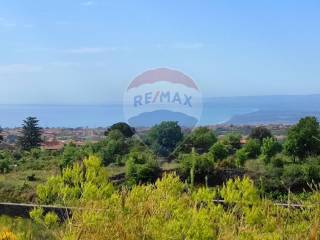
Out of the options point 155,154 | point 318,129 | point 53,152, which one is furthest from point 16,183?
point 318,129

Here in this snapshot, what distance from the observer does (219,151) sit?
606 inches

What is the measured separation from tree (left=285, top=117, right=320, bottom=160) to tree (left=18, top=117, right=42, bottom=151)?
10.4m

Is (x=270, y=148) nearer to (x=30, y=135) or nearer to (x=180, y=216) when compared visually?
(x=30, y=135)

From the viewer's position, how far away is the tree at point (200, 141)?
1712 centimetres

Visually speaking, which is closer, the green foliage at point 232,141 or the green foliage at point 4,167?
the green foliage at point 4,167

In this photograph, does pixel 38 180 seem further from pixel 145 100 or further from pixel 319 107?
pixel 319 107

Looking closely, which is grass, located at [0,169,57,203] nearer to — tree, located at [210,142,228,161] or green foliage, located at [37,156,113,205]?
tree, located at [210,142,228,161]

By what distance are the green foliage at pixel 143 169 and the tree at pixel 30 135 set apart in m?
8.71

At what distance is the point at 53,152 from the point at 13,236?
15.5m

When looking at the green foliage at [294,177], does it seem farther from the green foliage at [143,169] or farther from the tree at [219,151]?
the green foliage at [143,169]

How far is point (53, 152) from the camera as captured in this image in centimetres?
1905

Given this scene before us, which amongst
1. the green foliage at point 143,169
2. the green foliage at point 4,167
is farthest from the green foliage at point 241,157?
the green foliage at point 4,167

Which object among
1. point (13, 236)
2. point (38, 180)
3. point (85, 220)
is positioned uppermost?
point (85, 220)

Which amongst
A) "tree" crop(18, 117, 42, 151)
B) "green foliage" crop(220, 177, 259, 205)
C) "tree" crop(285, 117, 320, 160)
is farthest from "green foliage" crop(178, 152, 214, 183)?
"tree" crop(18, 117, 42, 151)
